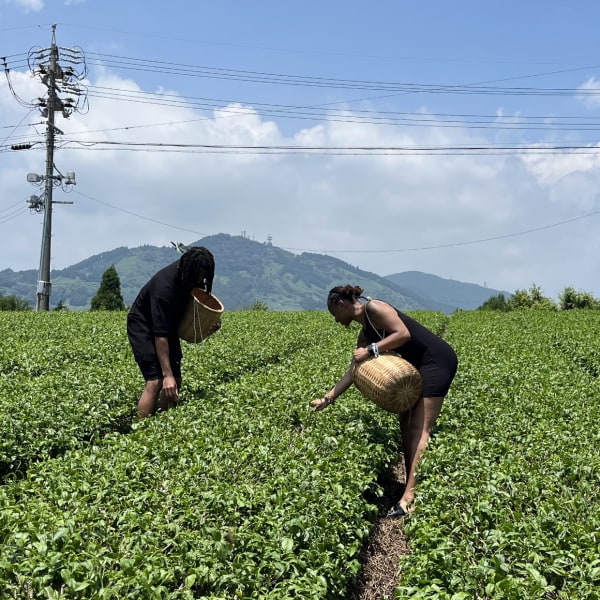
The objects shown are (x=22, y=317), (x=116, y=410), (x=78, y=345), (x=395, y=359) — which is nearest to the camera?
(x=395, y=359)

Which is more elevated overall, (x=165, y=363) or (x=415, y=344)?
(x=415, y=344)

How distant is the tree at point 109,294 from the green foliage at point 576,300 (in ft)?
117

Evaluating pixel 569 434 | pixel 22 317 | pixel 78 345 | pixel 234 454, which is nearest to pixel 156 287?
pixel 234 454

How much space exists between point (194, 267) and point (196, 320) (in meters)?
0.56

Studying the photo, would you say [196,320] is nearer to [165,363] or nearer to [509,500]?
[165,363]

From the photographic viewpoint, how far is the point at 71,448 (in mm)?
6230

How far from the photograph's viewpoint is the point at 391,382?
5520mm

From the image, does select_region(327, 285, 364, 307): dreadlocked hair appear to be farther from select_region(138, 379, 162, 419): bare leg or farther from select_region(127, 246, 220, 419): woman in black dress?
select_region(138, 379, 162, 419): bare leg

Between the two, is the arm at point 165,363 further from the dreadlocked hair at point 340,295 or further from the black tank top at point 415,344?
the black tank top at point 415,344

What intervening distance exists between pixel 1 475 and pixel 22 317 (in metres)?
15.7

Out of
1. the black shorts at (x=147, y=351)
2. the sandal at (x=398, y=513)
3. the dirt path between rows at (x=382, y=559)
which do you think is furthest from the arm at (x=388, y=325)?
the black shorts at (x=147, y=351)

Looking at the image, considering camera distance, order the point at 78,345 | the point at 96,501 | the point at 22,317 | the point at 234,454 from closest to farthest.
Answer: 1. the point at 96,501
2. the point at 234,454
3. the point at 78,345
4. the point at 22,317

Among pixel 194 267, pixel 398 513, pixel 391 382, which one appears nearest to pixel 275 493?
pixel 398 513

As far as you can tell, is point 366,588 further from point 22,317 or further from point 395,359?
point 22,317
